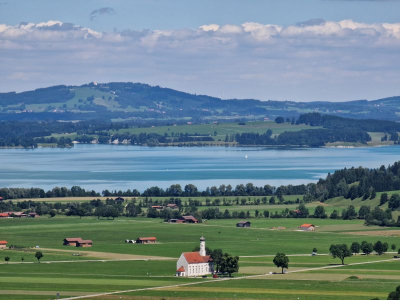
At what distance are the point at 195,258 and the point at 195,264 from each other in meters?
0.51

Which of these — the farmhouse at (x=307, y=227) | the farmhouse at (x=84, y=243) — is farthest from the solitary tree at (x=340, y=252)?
the farmhouse at (x=307, y=227)

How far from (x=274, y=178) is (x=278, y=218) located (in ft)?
211

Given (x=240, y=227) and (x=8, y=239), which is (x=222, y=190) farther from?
(x=8, y=239)

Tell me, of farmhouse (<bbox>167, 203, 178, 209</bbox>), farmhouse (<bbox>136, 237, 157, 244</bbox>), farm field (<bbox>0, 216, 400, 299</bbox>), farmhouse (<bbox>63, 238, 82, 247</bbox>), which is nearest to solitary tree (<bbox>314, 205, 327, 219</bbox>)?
farm field (<bbox>0, 216, 400, 299</bbox>)

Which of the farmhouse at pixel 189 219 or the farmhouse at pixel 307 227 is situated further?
the farmhouse at pixel 189 219

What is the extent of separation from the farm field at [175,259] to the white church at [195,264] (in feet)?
3.82

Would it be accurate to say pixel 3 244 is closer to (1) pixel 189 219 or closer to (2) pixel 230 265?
(2) pixel 230 265

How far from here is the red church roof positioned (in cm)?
7806

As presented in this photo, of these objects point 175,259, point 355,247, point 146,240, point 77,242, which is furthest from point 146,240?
point 355,247

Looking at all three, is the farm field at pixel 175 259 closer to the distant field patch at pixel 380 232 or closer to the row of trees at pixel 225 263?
the distant field patch at pixel 380 232

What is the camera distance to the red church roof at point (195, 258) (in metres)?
78.1

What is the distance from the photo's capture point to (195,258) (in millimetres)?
78688

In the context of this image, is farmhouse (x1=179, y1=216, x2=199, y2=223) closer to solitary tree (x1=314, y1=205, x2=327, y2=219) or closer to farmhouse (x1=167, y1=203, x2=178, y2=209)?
farmhouse (x1=167, y1=203, x2=178, y2=209)

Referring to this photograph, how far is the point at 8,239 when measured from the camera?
98.8 m
